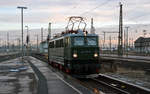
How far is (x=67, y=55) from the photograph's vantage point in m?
20.7

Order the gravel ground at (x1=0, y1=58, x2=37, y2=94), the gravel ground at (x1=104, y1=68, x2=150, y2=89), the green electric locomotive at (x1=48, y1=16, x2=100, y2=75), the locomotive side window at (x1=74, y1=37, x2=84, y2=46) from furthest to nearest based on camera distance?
the locomotive side window at (x1=74, y1=37, x2=84, y2=46), the green electric locomotive at (x1=48, y1=16, x2=100, y2=75), the gravel ground at (x1=104, y1=68, x2=150, y2=89), the gravel ground at (x1=0, y1=58, x2=37, y2=94)

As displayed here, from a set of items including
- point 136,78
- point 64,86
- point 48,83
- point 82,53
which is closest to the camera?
point 64,86

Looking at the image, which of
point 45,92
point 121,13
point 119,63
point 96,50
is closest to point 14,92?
point 45,92

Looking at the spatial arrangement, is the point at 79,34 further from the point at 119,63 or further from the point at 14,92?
the point at 119,63

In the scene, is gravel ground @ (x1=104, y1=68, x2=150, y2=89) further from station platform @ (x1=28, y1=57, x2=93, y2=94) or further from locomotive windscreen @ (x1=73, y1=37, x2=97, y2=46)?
station platform @ (x1=28, y1=57, x2=93, y2=94)

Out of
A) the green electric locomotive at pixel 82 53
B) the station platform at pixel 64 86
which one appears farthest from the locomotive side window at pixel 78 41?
the station platform at pixel 64 86

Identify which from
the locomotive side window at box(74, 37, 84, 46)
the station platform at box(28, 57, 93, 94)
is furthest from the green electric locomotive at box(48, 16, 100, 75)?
the station platform at box(28, 57, 93, 94)

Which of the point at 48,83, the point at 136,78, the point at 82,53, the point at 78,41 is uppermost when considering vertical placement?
the point at 78,41

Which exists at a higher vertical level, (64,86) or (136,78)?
(64,86)

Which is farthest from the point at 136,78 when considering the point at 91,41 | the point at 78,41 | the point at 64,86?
the point at 64,86

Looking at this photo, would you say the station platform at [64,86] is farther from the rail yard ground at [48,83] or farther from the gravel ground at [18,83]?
the gravel ground at [18,83]

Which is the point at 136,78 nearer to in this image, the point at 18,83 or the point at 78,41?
the point at 78,41

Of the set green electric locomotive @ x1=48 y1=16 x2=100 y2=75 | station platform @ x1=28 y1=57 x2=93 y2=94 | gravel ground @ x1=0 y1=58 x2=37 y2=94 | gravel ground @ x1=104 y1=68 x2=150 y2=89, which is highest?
green electric locomotive @ x1=48 y1=16 x2=100 y2=75

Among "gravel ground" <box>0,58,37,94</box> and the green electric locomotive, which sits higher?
the green electric locomotive
